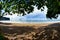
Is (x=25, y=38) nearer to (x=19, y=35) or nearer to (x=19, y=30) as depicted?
(x=19, y=35)

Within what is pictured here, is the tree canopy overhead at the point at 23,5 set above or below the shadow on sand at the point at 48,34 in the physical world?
above

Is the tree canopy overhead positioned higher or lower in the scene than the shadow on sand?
higher

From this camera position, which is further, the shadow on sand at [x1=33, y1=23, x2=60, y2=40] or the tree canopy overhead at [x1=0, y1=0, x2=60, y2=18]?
the shadow on sand at [x1=33, y1=23, x2=60, y2=40]

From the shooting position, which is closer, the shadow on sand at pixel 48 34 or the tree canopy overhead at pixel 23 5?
the tree canopy overhead at pixel 23 5

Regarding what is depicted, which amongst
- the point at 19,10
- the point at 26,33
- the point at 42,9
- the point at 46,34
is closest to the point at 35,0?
the point at 42,9

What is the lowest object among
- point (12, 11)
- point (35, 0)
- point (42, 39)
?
point (42, 39)

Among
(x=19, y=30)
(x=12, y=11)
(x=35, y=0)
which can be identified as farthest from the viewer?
Answer: (x=19, y=30)

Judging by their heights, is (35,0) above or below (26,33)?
above

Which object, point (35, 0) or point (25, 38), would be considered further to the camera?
point (25, 38)

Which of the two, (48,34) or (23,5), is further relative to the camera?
(48,34)

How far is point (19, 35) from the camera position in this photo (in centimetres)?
1523

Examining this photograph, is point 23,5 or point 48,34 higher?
point 23,5

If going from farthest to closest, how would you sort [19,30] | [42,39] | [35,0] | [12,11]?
[19,30] < [12,11] < [42,39] < [35,0]

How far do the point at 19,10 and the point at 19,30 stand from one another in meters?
2.99
